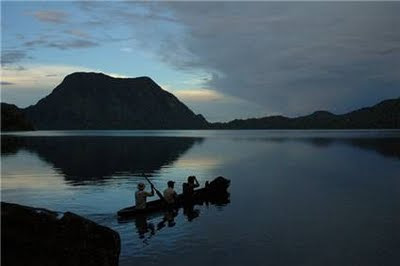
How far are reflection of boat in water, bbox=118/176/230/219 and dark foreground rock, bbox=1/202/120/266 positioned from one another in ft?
50.6

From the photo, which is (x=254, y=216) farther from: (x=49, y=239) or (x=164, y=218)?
(x=49, y=239)

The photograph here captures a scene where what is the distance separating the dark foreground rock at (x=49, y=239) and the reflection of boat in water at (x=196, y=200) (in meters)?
15.4

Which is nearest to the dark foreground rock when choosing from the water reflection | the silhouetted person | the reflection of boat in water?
the water reflection

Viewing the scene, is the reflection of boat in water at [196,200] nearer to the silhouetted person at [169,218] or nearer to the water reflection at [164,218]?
the water reflection at [164,218]

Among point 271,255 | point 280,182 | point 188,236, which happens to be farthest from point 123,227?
point 280,182

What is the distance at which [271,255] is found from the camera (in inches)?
902

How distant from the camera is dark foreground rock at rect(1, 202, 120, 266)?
45.9 ft

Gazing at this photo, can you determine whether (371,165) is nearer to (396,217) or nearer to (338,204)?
(338,204)

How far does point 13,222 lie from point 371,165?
74.0m

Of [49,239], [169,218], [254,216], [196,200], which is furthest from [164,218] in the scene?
[49,239]

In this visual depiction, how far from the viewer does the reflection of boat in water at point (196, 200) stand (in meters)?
31.7

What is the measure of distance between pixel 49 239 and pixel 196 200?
25893 mm

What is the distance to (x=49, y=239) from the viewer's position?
48.2 ft

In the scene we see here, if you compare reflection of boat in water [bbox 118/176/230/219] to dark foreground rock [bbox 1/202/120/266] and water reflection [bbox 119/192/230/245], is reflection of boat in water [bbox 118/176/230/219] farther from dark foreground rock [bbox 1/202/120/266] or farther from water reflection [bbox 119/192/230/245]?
dark foreground rock [bbox 1/202/120/266]
